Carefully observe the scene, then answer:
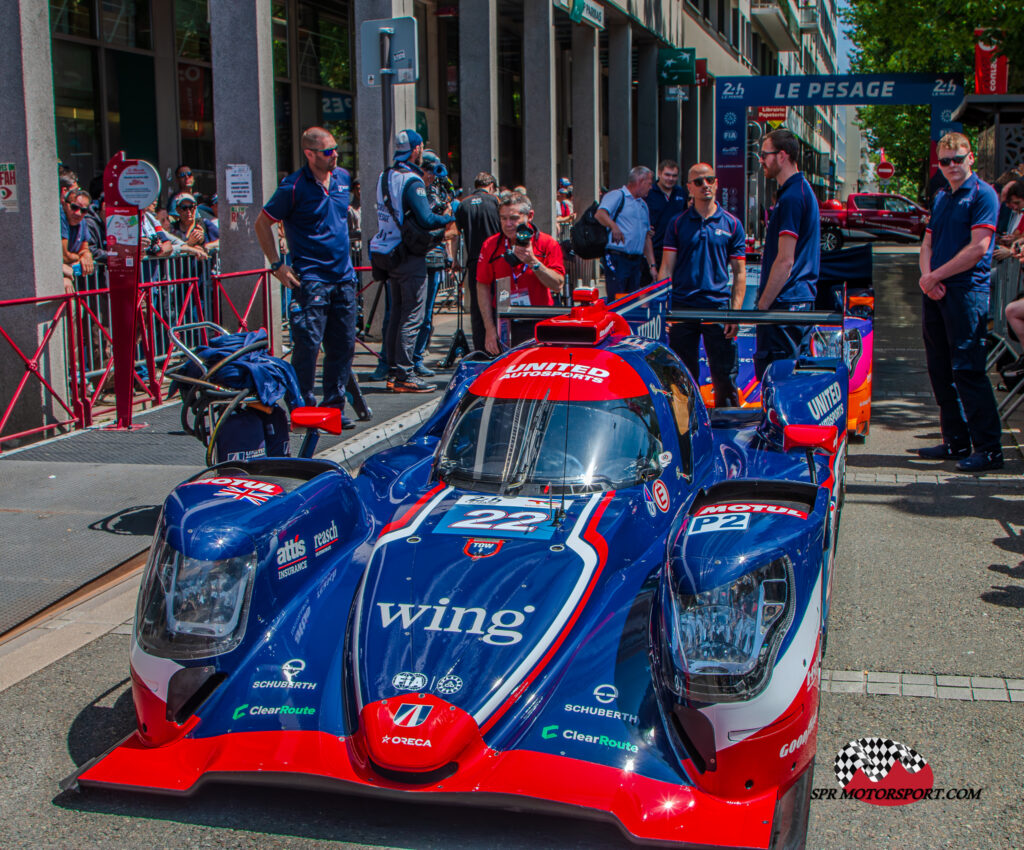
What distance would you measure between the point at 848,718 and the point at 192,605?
2.32 meters

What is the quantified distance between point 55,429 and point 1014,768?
7259mm

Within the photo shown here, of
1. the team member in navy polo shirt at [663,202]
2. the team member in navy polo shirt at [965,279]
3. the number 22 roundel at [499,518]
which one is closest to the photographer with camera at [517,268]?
the team member in navy polo shirt at [663,202]

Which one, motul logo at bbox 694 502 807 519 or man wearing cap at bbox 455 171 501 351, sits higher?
man wearing cap at bbox 455 171 501 351

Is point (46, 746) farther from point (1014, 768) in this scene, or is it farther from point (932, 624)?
point (932, 624)

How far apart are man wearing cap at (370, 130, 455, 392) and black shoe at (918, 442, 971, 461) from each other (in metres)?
4.31

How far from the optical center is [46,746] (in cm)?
388

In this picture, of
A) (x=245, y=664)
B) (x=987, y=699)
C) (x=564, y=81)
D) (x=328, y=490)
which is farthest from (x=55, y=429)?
(x=564, y=81)

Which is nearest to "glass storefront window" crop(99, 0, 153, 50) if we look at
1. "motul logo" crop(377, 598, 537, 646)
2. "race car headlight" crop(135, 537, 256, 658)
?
"race car headlight" crop(135, 537, 256, 658)

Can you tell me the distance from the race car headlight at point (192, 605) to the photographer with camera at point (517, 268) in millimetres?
4993

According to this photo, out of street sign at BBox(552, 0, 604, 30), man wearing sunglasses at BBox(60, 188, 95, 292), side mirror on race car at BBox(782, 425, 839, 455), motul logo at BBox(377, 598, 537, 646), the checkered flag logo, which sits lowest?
the checkered flag logo

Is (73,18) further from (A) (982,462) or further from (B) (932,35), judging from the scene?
(B) (932,35)

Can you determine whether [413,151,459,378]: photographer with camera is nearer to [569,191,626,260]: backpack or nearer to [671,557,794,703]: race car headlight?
[569,191,626,260]: backpack

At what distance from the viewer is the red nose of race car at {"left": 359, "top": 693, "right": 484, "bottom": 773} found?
314 centimetres

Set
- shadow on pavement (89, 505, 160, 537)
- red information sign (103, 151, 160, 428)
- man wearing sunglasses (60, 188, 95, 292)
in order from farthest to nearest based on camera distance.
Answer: man wearing sunglasses (60, 188, 95, 292)
red information sign (103, 151, 160, 428)
shadow on pavement (89, 505, 160, 537)
